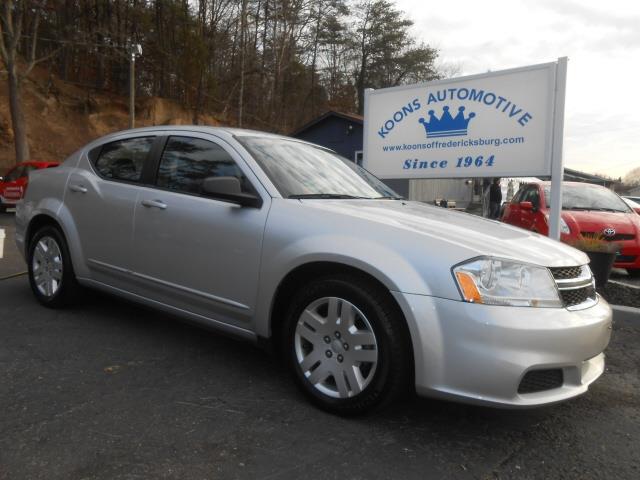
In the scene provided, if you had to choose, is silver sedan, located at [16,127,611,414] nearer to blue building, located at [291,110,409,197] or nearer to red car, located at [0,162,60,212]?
red car, located at [0,162,60,212]

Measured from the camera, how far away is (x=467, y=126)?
6.68m

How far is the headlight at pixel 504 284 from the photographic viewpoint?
93.9 inches

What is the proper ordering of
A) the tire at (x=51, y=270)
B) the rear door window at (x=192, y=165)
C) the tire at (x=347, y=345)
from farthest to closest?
1. the tire at (x=51, y=270)
2. the rear door window at (x=192, y=165)
3. the tire at (x=347, y=345)

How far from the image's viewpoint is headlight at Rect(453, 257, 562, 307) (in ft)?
7.82

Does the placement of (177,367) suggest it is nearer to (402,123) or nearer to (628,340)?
(628,340)

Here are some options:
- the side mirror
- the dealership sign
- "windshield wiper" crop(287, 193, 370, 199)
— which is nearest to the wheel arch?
the side mirror

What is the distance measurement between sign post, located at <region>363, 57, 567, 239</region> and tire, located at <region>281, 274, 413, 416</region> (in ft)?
13.0

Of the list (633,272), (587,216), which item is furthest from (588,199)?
(633,272)

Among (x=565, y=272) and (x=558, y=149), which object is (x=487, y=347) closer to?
(x=565, y=272)

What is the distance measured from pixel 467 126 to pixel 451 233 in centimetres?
439

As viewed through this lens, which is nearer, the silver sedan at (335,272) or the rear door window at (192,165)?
the silver sedan at (335,272)

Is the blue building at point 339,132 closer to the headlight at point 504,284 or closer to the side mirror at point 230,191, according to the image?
the side mirror at point 230,191

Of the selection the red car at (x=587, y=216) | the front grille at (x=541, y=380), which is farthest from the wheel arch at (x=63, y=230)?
the red car at (x=587, y=216)

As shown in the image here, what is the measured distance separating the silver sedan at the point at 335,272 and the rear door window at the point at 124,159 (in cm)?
2
